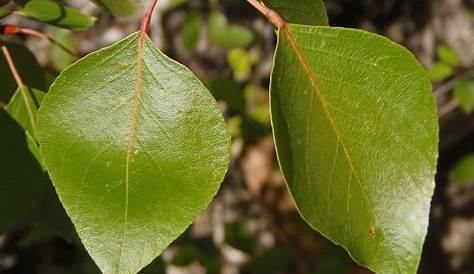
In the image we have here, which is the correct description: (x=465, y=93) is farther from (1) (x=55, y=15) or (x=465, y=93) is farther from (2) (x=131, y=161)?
(2) (x=131, y=161)

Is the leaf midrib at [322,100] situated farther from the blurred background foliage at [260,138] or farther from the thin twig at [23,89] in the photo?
the blurred background foliage at [260,138]

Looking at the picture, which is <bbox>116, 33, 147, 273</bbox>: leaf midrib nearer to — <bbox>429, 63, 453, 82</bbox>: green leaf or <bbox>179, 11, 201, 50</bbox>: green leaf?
<bbox>179, 11, 201, 50</bbox>: green leaf

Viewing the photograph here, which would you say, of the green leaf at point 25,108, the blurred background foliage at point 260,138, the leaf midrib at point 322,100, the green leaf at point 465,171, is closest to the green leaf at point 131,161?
the leaf midrib at point 322,100

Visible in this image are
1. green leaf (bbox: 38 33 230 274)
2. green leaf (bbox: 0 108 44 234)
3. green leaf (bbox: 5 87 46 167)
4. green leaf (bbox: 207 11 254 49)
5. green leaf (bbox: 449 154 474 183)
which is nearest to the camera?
green leaf (bbox: 38 33 230 274)

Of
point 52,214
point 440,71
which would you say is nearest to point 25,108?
point 52,214

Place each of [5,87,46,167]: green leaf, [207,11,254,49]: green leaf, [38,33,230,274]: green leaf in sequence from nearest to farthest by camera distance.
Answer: [38,33,230,274]: green leaf → [5,87,46,167]: green leaf → [207,11,254,49]: green leaf

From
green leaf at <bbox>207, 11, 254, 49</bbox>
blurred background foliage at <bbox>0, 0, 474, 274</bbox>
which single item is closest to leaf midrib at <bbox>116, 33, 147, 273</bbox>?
blurred background foliage at <bbox>0, 0, 474, 274</bbox>
